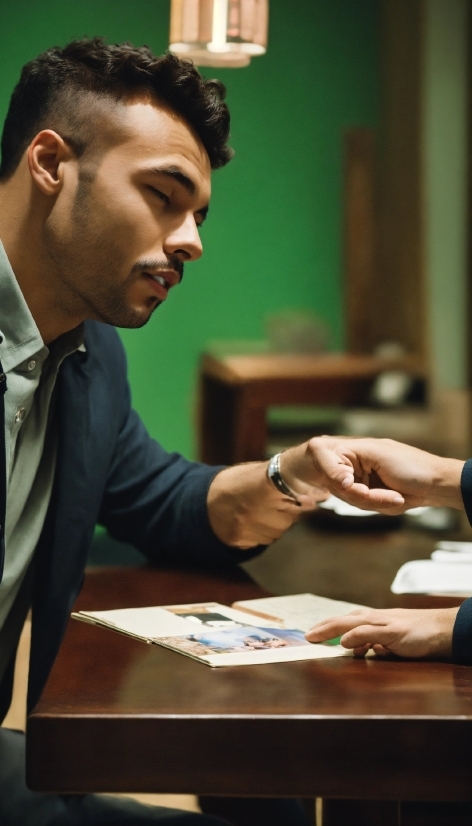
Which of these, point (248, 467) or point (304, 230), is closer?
point (248, 467)

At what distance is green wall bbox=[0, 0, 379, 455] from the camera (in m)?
4.07

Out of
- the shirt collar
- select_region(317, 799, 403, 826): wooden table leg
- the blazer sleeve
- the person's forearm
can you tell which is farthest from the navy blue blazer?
select_region(317, 799, 403, 826): wooden table leg

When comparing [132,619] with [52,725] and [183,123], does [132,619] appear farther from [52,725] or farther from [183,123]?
[183,123]

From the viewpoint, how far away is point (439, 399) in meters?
3.61

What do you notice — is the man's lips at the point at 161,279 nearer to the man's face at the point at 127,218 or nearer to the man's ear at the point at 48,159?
the man's face at the point at 127,218

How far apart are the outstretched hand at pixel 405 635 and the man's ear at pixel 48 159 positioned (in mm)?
782

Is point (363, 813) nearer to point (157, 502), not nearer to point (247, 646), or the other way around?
point (247, 646)

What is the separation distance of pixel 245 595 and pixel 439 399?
96.8 inches

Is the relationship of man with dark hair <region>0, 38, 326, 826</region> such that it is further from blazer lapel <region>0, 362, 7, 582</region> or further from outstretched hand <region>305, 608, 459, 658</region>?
outstretched hand <region>305, 608, 459, 658</region>

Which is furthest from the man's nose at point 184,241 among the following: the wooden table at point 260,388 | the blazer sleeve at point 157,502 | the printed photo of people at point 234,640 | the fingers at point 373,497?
the wooden table at point 260,388

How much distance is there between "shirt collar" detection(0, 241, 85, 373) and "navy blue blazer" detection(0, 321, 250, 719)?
116 millimetres

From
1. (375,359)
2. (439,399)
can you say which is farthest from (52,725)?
(375,359)

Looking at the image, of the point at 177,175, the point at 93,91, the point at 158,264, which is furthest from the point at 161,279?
the point at 93,91

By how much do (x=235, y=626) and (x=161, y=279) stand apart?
1.82ft
